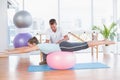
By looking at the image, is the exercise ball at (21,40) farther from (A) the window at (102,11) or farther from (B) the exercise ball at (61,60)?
(A) the window at (102,11)

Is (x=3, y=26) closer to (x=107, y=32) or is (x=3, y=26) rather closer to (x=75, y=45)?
(x=107, y=32)

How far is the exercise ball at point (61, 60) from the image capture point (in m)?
4.21

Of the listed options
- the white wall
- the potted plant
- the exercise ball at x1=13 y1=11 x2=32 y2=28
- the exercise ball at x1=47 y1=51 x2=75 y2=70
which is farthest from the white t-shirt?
the white wall

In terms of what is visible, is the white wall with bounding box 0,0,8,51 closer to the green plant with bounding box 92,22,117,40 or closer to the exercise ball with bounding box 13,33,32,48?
the exercise ball with bounding box 13,33,32,48

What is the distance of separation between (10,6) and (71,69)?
4.36 meters

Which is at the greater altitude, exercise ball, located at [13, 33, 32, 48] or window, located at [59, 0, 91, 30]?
window, located at [59, 0, 91, 30]

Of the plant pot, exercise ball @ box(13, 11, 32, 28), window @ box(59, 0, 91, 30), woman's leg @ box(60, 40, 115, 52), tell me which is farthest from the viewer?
window @ box(59, 0, 91, 30)

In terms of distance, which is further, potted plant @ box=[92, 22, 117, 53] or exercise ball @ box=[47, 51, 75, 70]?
potted plant @ box=[92, 22, 117, 53]

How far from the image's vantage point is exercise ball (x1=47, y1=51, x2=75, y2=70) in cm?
421

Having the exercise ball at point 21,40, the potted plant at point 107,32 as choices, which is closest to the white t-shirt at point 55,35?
the exercise ball at point 21,40

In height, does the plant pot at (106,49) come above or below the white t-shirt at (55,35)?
below

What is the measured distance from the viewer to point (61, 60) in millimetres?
4199

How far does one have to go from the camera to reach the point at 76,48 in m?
4.38

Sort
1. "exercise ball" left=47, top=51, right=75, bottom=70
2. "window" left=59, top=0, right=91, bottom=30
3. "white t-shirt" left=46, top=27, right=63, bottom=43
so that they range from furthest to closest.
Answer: "window" left=59, top=0, right=91, bottom=30
"white t-shirt" left=46, top=27, right=63, bottom=43
"exercise ball" left=47, top=51, right=75, bottom=70
